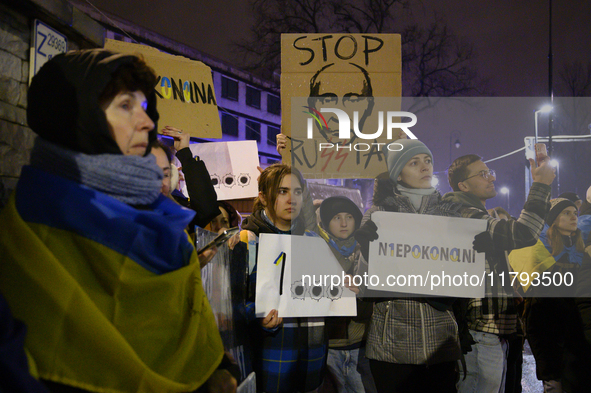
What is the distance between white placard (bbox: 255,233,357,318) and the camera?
2418 millimetres

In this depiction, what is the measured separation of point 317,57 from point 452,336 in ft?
7.63

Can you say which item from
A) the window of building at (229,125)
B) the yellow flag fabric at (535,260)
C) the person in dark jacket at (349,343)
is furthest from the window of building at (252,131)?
the person in dark jacket at (349,343)

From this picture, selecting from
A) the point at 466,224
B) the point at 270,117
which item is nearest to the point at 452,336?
the point at 466,224

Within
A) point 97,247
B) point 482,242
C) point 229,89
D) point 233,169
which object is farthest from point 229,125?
point 97,247

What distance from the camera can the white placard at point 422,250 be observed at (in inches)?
103

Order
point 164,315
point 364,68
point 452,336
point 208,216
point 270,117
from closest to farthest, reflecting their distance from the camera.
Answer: point 164,315 → point 208,216 → point 452,336 → point 364,68 → point 270,117

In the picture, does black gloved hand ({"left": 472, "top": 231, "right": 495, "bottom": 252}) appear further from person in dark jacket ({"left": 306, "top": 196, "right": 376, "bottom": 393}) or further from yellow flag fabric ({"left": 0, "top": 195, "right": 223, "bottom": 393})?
yellow flag fabric ({"left": 0, "top": 195, "right": 223, "bottom": 393})

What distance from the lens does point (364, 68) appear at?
3.33 meters

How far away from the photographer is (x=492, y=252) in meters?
2.82

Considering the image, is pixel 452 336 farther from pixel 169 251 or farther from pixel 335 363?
pixel 169 251

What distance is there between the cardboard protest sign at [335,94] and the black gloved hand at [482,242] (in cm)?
91

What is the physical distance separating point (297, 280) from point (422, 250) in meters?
0.84

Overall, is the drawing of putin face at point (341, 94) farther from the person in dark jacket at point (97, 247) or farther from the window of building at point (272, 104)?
the window of building at point (272, 104)

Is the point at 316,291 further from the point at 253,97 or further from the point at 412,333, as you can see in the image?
the point at 253,97
